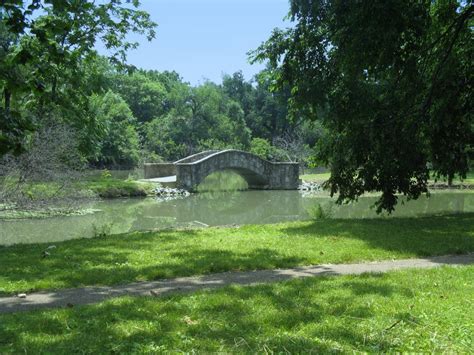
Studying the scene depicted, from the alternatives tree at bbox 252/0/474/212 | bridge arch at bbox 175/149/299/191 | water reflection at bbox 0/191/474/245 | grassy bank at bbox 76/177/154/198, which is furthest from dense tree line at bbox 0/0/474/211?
bridge arch at bbox 175/149/299/191

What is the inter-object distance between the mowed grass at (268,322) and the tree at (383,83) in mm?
6660

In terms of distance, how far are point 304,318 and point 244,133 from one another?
196ft

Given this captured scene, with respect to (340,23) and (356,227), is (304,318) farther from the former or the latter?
(340,23)

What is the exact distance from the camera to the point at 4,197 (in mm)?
11875

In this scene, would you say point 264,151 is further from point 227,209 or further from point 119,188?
point 227,209

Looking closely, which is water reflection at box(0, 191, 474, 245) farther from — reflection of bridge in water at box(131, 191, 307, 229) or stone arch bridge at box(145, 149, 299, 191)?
stone arch bridge at box(145, 149, 299, 191)

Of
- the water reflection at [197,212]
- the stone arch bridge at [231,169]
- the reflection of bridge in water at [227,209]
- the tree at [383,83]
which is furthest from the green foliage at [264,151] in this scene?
the tree at [383,83]

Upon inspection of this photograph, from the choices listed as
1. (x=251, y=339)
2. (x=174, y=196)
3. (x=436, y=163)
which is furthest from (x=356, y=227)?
(x=174, y=196)

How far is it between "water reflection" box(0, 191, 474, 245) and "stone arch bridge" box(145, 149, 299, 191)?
5.54ft

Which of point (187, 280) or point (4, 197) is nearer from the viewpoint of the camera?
point (187, 280)

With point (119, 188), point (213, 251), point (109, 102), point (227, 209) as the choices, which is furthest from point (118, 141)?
point (213, 251)

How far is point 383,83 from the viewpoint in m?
14.3

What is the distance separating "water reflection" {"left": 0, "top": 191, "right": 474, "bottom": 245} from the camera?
16703 millimetres

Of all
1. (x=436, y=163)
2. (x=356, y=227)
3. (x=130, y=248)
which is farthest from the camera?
(x=436, y=163)
